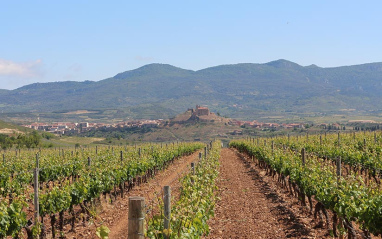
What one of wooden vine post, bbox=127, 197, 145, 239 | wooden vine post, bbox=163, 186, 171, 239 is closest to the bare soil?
wooden vine post, bbox=163, 186, 171, 239

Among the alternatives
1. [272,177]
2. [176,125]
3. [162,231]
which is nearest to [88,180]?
[162,231]

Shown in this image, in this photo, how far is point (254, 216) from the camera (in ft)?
37.8

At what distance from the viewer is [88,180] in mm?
12273

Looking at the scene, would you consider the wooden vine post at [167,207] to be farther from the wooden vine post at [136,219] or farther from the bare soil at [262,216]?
the bare soil at [262,216]

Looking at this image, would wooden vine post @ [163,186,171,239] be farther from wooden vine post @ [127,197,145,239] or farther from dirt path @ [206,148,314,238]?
dirt path @ [206,148,314,238]

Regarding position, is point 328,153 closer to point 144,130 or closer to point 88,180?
point 88,180

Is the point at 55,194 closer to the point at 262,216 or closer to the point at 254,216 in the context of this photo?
the point at 254,216

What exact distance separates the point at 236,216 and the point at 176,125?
4248 inches

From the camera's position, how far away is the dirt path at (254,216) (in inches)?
386

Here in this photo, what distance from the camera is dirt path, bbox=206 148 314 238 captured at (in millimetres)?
9812

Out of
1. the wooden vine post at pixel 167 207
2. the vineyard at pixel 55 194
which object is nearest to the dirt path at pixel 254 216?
the vineyard at pixel 55 194

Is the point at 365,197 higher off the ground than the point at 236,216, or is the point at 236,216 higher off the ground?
the point at 365,197

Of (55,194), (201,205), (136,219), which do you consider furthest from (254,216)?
(136,219)

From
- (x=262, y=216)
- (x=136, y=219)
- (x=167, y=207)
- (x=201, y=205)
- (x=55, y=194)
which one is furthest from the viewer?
(x=262, y=216)
